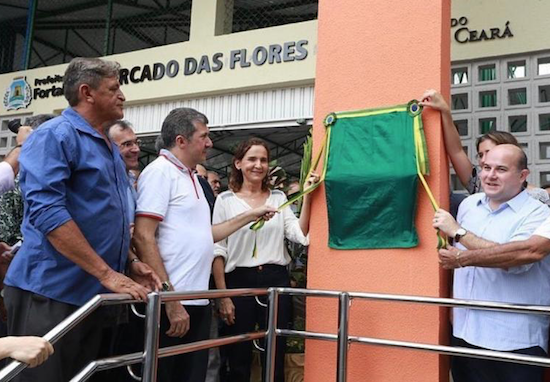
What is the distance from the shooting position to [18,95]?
8.34 meters

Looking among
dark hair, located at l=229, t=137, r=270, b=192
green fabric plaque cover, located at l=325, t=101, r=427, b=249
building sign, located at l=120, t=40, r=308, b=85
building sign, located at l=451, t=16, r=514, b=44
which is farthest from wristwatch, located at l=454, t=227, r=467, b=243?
building sign, located at l=120, t=40, r=308, b=85

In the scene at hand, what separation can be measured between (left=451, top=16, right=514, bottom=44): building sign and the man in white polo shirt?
3191mm

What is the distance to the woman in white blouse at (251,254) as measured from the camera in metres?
3.12

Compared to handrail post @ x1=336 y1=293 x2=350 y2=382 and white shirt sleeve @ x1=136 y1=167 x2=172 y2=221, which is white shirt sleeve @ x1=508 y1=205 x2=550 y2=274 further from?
white shirt sleeve @ x1=136 y1=167 x2=172 y2=221

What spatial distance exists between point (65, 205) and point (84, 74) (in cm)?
52

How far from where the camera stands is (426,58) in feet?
9.46

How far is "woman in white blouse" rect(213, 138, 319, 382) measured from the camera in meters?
3.12

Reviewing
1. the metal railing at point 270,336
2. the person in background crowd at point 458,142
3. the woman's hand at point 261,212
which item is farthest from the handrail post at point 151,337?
the person in background crowd at point 458,142

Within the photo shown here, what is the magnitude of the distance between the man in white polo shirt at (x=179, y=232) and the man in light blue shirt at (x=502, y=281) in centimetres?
105

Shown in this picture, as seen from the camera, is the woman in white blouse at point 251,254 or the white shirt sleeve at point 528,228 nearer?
the white shirt sleeve at point 528,228

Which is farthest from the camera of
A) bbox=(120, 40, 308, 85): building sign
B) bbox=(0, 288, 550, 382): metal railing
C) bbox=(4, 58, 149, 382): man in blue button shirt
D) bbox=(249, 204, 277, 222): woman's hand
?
bbox=(120, 40, 308, 85): building sign

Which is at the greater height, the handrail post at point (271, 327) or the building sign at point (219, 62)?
the building sign at point (219, 62)

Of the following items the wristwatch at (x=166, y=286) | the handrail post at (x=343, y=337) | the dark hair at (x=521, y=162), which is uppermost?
the dark hair at (x=521, y=162)

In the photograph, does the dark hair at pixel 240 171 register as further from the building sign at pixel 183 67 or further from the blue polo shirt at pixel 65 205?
the building sign at pixel 183 67
